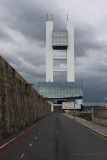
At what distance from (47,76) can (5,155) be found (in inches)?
6483

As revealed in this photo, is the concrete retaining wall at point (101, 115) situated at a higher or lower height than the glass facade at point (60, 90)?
lower

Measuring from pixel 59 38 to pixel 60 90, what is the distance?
36.6 metres

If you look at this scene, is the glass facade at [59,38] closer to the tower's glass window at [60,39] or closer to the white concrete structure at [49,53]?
the tower's glass window at [60,39]

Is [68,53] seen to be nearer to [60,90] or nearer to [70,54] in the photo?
[70,54]

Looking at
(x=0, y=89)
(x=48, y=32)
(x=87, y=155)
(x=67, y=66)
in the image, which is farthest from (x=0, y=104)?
(x=48, y=32)

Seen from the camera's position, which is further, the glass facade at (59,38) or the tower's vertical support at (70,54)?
the glass facade at (59,38)

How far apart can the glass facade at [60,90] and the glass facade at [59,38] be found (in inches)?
1104

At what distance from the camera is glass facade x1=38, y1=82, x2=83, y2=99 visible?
597 ft

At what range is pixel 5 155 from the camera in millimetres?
12078

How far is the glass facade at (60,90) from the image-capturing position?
181875 mm

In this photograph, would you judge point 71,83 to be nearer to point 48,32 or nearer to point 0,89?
point 48,32

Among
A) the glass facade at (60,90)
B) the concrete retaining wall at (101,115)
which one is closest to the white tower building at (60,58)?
the glass facade at (60,90)

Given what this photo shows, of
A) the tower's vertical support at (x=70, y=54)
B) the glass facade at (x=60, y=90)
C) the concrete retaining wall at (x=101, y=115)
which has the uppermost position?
the tower's vertical support at (x=70, y=54)

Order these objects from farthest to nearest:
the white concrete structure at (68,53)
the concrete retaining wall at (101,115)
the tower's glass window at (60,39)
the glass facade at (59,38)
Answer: the glass facade at (59,38)
the tower's glass window at (60,39)
the white concrete structure at (68,53)
the concrete retaining wall at (101,115)
